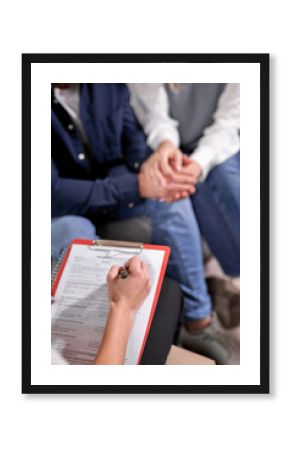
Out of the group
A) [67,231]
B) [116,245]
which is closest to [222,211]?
[116,245]

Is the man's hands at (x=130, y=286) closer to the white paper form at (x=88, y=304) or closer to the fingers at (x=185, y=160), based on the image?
the white paper form at (x=88, y=304)

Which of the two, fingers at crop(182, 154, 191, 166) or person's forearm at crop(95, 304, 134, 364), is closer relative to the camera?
person's forearm at crop(95, 304, 134, 364)

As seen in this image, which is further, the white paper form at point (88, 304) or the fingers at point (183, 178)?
the fingers at point (183, 178)

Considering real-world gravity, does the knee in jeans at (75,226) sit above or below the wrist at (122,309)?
above

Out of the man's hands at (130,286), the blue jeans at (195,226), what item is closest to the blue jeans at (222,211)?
the blue jeans at (195,226)

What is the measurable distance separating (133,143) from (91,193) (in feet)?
0.56

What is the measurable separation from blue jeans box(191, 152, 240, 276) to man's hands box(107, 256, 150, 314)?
209mm

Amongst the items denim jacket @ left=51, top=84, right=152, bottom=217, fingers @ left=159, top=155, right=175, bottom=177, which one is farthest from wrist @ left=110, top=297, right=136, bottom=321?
fingers @ left=159, top=155, right=175, bottom=177

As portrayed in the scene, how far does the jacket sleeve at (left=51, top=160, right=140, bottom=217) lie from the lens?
94 cm

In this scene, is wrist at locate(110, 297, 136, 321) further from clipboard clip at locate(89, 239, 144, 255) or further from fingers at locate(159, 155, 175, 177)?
fingers at locate(159, 155, 175, 177)

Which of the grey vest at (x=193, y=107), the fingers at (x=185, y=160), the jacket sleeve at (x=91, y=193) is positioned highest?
the grey vest at (x=193, y=107)

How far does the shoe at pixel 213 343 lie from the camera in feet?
3.08
